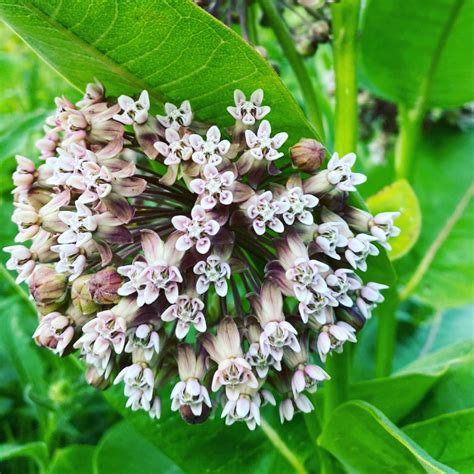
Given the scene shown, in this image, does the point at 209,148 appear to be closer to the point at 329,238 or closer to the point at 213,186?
the point at 213,186

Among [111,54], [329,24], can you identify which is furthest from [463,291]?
[111,54]

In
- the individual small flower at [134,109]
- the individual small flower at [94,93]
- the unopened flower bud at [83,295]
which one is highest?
the individual small flower at [134,109]

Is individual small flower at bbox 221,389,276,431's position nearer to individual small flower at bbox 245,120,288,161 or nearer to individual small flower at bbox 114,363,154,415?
individual small flower at bbox 114,363,154,415

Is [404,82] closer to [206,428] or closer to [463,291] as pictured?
[463,291]

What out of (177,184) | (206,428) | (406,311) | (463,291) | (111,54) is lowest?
(406,311)

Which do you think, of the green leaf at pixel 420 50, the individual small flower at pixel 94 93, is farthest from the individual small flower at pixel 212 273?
the green leaf at pixel 420 50

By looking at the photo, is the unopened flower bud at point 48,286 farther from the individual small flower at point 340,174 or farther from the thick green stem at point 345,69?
the thick green stem at point 345,69

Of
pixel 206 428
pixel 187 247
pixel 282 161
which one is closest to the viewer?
pixel 187 247
